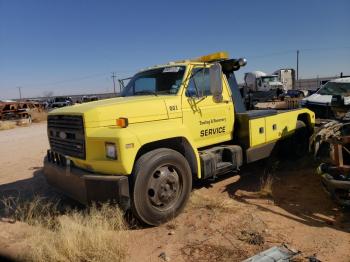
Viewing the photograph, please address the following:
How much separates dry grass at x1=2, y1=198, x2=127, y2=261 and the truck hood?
119cm

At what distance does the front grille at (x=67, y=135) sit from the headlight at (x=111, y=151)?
457 millimetres

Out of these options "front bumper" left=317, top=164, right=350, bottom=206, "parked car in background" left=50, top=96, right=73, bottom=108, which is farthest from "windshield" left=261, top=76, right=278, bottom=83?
"front bumper" left=317, top=164, right=350, bottom=206

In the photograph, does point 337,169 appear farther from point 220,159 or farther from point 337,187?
point 220,159

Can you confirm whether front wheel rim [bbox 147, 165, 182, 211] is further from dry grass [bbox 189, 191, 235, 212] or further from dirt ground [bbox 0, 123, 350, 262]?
dry grass [bbox 189, 191, 235, 212]

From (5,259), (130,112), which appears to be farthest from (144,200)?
(5,259)

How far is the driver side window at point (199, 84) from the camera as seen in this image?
5.86 meters

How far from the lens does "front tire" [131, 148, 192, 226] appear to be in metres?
4.68

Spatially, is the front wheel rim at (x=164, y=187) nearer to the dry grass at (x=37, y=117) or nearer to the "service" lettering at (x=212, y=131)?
the "service" lettering at (x=212, y=131)

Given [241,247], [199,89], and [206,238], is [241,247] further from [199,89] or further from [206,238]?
[199,89]

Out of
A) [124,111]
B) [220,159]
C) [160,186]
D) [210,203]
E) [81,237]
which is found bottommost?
[210,203]

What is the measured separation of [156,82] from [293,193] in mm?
3064

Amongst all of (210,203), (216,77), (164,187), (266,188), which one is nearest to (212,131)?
(216,77)

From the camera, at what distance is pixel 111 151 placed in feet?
15.0

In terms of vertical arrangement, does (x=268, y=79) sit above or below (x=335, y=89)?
above
